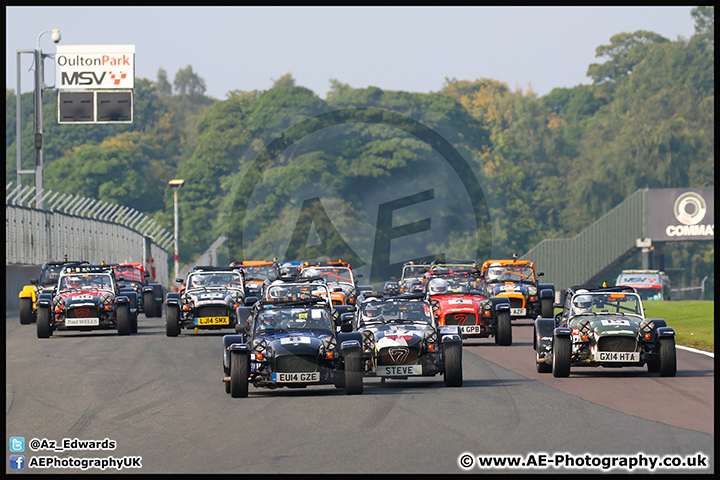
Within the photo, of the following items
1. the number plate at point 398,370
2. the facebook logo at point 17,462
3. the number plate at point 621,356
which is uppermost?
the number plate at point 621,356

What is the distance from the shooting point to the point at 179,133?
149 metres

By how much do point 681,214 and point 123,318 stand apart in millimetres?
48667

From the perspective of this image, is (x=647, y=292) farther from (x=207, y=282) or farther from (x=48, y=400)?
(x=48, y=400)

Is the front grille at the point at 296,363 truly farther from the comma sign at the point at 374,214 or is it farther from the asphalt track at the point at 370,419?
the comma sign at the point at 374,214

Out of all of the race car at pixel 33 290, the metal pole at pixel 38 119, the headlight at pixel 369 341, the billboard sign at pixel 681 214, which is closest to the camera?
the headlight at pixel 369 341

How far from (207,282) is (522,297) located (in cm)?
933

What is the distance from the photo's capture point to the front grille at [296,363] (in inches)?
681

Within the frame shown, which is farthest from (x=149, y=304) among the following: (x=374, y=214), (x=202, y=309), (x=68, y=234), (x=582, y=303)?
(x=374, y=214)

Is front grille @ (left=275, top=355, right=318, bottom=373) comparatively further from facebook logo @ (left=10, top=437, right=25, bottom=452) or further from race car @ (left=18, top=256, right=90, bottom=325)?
race car @ (left=18, top=256, right=90, bottom=325)

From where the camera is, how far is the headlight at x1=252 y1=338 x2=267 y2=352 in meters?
17.4

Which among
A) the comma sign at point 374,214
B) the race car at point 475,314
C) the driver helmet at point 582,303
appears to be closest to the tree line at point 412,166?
the comma sign at point 374,214

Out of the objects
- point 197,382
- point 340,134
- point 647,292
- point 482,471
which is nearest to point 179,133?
point 340,134

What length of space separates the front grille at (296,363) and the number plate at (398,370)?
1.32 meters

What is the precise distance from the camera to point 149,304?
41.1 m
